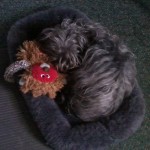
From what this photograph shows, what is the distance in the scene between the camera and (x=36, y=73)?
3.65 ft

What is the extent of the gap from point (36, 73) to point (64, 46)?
127 millimetres

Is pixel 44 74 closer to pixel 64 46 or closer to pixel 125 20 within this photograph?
pixel 64 46

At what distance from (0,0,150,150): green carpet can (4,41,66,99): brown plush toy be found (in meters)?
0.46

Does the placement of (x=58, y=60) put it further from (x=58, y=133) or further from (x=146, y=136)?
(x=146, y=136)

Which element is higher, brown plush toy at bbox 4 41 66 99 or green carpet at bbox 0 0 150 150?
brown plush toy at bbox 4 41 66 99

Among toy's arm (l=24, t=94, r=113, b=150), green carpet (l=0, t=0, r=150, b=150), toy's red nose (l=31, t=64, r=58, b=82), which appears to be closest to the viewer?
toy's red nose (l=31, t=64, r=58, b=82)

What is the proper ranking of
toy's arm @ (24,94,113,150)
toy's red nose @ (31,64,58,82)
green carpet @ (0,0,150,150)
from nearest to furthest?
toy's red nose @ (31,64,58,82), toy's arm @ (24,94,113,150), green carpet @ (0,0,150,150)

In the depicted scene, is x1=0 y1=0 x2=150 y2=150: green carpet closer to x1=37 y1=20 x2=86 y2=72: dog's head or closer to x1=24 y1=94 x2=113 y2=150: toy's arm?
x1=24 y1=94 x2=113 y2=150: toy's arm

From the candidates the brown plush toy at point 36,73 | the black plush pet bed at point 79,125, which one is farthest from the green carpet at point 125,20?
the brown plush toy at point 36,73

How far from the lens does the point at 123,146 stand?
5.39ft

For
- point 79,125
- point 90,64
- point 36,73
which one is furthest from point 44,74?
point 79,125

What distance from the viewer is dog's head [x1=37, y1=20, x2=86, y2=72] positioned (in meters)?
1.11

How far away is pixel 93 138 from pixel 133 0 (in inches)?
37.2

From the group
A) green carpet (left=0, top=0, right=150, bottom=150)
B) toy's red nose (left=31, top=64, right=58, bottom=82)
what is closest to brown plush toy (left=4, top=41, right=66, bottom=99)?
toy's red nose (left=31, top=64, right=58, bottom=82)
